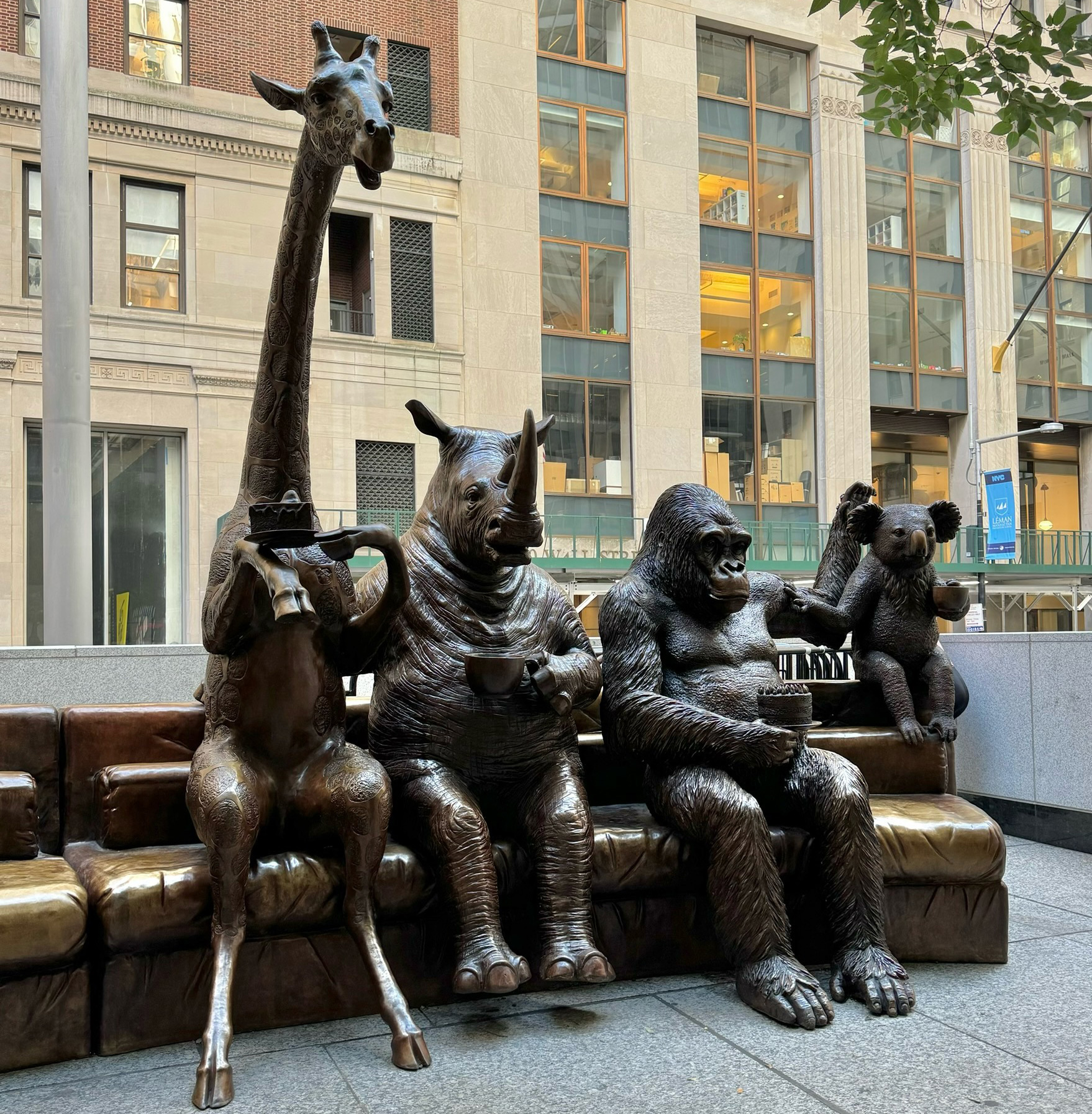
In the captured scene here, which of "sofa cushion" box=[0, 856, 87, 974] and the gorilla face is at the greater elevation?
the gorilla face

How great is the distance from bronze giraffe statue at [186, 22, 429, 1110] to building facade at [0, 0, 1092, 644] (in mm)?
12118

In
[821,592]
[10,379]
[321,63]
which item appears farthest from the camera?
[10,379]

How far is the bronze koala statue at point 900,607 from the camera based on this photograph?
15.2 ft

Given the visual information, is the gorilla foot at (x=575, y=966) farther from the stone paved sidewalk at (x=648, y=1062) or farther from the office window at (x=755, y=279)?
the office window at (x=755, y=279)

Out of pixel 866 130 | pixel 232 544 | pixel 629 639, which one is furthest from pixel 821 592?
pixel 866 130

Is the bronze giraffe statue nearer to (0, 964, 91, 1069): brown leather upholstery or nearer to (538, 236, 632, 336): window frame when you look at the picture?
(0, 964, 91, 1069): brown leather upholstery

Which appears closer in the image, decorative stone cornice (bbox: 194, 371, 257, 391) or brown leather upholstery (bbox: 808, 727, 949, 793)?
brown leather upholstery (bbox: 808, 727, 949, 793)

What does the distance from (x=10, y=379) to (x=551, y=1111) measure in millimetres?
14663

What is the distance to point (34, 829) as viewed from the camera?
10.8 ft

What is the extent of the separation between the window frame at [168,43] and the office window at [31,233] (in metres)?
2.10

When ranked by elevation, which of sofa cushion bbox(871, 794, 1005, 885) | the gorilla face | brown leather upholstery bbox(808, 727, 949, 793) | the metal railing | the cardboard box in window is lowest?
sofa cushion bbox(871, 794, 1005, 885)

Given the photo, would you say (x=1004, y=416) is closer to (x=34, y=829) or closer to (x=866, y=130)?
(x=866, y=130)

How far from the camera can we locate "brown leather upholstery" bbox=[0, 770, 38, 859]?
321 cm

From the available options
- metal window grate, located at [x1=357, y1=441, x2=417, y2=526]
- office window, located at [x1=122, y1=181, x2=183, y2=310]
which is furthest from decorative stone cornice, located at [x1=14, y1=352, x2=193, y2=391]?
metal window grate, located at [x1=357, y1=441, x2=417, y2=526]
